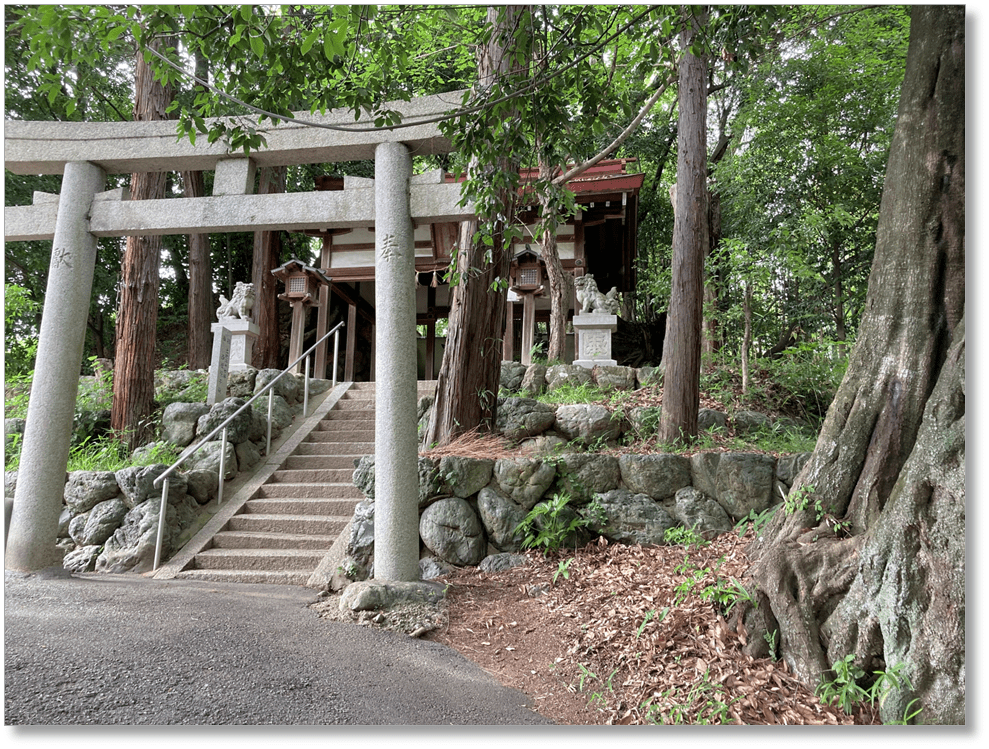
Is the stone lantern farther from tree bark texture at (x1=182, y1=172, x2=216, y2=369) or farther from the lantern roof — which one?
tree bark texture at (x1=182, y1=172, x2=216, y2=369)

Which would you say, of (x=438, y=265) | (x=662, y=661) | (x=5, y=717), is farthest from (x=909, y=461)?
(x=438, y=265)

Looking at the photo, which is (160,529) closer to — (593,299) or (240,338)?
(240,338)

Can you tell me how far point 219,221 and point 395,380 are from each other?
5.55 feet

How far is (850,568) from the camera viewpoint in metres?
2.26

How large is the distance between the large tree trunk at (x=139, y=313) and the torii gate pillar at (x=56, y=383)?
7.96ft

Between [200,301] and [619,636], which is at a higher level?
[200,301]

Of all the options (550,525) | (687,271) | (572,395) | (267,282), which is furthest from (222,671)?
(267,282)

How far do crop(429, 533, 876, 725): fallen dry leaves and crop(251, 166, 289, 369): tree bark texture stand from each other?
8.35 metres

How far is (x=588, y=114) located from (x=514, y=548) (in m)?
2.79

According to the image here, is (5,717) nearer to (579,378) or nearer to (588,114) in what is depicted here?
(588,114)

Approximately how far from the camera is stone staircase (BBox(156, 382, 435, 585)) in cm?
414

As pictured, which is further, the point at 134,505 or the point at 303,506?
the point at 303,506

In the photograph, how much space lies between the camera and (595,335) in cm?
716

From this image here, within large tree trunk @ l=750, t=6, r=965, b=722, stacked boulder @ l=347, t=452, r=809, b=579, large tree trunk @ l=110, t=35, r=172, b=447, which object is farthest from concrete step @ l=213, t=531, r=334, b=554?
large tree trunk @ l=750, t=6, r=965, b=722
